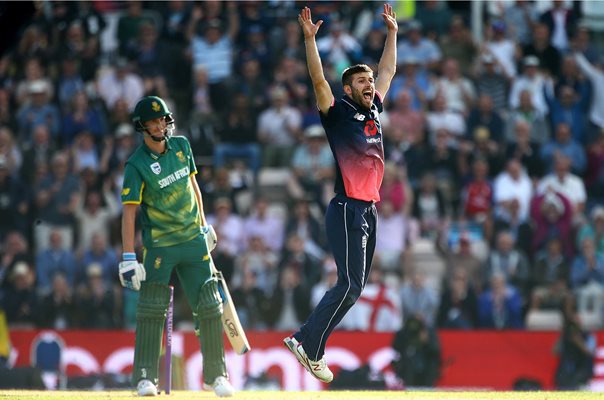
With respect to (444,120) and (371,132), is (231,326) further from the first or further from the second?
(444,120)

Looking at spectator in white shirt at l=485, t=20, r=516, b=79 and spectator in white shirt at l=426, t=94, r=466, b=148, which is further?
spectator in white shirt at l=485, t=20, r=516, b=79

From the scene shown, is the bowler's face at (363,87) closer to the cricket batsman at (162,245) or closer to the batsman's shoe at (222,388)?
the cricket batsman at (162,245)

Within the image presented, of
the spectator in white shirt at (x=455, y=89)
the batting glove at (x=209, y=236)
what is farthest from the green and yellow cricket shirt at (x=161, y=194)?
the spectator in white shirt at (x=455, y=89)

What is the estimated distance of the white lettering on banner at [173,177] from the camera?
11062mm

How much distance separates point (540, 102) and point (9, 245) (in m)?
7.71

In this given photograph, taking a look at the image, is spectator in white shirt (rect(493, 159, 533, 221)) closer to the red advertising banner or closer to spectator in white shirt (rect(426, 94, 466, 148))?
spectator in white shirt (rect(426, 94, 466, 148))

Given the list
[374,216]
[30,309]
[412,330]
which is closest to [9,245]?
[30,309]

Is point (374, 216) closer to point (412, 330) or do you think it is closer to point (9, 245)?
point (412, 330)

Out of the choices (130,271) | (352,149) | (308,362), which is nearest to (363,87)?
(352,149)

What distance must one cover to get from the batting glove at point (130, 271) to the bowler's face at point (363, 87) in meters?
2.12

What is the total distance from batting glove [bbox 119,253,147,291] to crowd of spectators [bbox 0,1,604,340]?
660 cm

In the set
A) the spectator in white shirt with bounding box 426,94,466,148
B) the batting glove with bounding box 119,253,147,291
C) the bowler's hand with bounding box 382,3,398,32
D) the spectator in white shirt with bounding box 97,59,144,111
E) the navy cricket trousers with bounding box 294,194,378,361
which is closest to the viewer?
the navy cricket trousers with bounding box 294,194,378,361

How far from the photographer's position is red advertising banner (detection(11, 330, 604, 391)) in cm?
1714

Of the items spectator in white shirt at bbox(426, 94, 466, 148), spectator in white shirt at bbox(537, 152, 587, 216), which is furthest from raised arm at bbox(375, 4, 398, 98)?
spectator in white shirt at bbox(426, 94, 466, 148)
